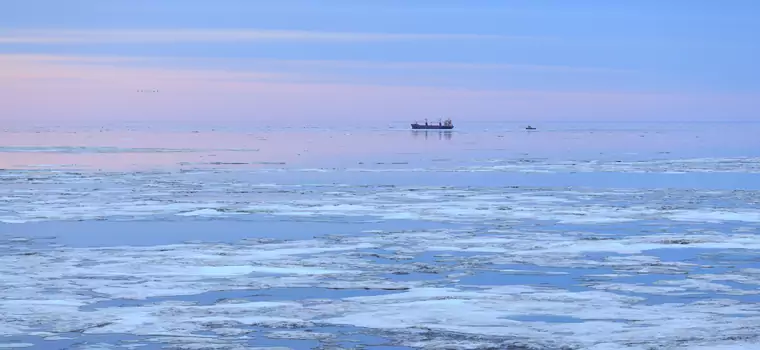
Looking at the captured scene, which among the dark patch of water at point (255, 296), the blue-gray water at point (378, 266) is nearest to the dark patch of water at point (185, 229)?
the blue-gray water at point (378, 266)

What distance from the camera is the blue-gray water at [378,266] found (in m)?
8.81

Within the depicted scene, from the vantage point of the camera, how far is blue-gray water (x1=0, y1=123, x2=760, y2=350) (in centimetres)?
881

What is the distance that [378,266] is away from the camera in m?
12.5

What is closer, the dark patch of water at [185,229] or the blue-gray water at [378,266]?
the blue-gray water at [378,266]

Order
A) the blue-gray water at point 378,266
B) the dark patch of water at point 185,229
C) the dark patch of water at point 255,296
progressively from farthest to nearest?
the dark patch of water at point 185,229 < the dark patch of water at point 255,296 < the blue-gray water at point 378,266

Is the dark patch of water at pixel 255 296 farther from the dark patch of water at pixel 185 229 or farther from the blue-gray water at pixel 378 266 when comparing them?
the dark patch of water at pixel 185 229

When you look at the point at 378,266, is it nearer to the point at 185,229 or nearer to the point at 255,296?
the point at 255,296

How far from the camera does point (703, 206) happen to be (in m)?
20.1

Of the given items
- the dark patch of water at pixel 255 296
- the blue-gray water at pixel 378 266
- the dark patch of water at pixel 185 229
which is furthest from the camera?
the dark patch of water at pixel 185 229

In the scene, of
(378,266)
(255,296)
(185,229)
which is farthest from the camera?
(185,229)

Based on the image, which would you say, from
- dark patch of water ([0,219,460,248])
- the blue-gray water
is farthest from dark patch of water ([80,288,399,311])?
dark patch of water ([0,219,460,248])

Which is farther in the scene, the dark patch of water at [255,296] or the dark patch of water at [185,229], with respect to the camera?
the dark patch of water at [185,229]

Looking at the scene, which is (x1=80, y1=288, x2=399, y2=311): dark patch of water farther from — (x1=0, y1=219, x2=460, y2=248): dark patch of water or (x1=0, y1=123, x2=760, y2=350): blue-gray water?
(x1=0, y1=219, x2=460, y2=248): dark patch of water

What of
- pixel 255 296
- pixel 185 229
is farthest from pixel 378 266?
pixel 185 229
